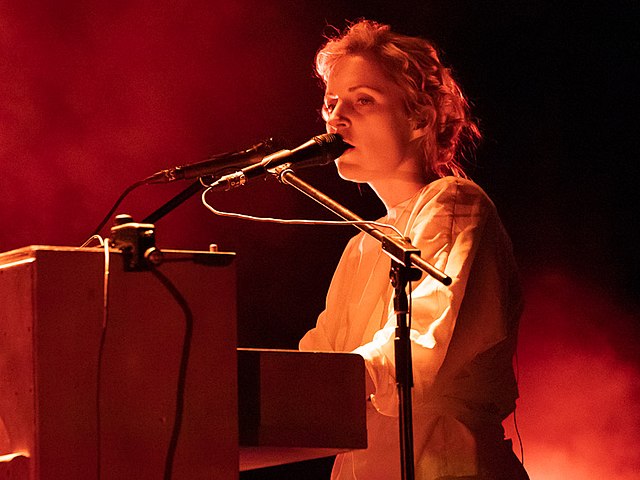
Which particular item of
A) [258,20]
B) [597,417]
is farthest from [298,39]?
[597,417]

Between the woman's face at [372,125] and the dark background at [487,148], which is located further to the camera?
the dark background at [487,148]

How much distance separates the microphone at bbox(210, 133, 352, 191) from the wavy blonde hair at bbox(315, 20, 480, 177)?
649 mm

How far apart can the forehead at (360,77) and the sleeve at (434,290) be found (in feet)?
1.27

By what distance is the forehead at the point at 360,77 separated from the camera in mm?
2814

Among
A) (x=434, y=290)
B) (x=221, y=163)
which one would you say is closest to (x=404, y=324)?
(x=434, y=290)

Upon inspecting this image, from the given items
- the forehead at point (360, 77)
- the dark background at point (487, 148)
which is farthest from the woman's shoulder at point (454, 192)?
the dark background at point (487, 148)

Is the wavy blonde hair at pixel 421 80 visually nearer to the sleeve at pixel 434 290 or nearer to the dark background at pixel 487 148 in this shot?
the sleeve at pixel 434 290

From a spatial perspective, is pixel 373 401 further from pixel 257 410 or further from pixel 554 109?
pixel 554 109

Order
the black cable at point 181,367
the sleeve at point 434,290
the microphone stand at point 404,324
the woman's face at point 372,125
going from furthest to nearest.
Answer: the woman's face at point 372,125 → the sleeve at point 434,290 → the microphone stand at point 404,324 → the black cable at point 181,367

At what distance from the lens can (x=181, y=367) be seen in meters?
1.64

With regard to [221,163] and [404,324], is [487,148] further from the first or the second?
[404,324]

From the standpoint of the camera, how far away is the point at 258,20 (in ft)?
13.3

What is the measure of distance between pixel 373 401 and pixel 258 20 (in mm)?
2379

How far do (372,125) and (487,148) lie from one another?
1385 millimetres
